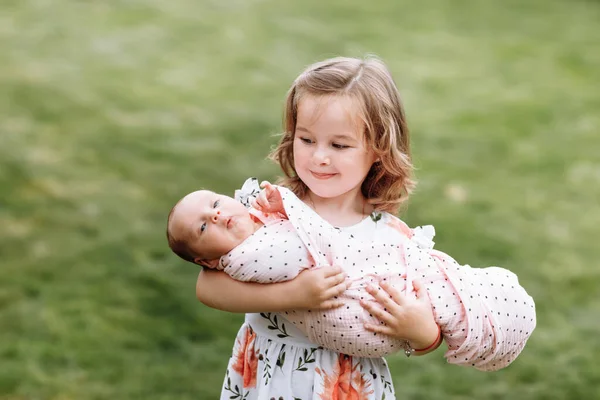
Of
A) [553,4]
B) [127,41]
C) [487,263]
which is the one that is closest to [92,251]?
[487,263]

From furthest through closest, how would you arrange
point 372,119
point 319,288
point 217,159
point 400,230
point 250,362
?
point 217,159
point 250,362
point 400,230
point 372,119
point 319,288

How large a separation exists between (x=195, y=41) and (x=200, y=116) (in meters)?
2.10

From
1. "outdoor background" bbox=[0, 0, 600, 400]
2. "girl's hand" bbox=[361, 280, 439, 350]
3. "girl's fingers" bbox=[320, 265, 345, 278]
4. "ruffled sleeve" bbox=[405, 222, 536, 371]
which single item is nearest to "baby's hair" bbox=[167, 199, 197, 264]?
"girl's fingers" bbox=[320, 265, 345, 278]

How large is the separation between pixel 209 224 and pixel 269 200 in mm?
219

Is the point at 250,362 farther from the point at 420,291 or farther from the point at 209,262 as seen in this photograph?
the point at 420,291

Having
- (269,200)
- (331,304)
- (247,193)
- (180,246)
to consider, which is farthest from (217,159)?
(331,304)

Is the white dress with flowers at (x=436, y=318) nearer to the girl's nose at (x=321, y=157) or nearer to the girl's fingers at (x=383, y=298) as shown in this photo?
the girl's fingers at (x=383, y=298)

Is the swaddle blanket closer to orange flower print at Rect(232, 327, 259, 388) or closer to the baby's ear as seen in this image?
the baby's ear

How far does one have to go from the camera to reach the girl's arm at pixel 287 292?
2373mm

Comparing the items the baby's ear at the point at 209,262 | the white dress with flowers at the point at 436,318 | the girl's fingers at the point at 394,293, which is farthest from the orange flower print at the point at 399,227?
the baby's ear at the point at 209,262

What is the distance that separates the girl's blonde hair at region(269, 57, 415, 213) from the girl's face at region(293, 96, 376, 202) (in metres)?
0.03

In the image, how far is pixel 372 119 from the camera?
97.1 inches

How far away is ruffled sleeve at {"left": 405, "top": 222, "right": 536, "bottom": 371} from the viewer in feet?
8.05

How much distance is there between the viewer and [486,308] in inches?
96.7
